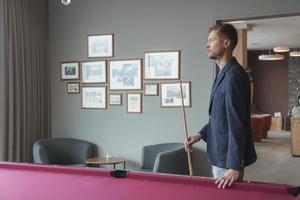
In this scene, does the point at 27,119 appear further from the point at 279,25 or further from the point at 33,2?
the point at 279,25

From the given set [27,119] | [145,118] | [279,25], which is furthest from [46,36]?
[279,25]

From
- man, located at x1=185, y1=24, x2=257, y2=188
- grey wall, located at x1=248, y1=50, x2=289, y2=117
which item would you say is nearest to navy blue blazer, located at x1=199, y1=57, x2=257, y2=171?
man, located at x1=185, y1=24, x2=257, y2=188

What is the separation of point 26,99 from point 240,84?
3618mm

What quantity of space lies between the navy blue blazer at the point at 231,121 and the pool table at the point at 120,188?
0.20 meters

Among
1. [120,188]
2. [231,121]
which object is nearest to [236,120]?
[231,121]

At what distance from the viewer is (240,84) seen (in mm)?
2248

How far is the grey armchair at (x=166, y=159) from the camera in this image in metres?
4.04

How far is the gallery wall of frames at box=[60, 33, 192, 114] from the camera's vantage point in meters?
4.76

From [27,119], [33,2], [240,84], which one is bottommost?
[27,119]

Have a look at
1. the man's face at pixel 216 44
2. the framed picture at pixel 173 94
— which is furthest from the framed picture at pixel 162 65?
the man's face at pixel 216 44

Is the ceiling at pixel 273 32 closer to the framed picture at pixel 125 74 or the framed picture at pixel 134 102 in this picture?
the framed picture at pixel 125 74

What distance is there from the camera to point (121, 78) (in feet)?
16.6

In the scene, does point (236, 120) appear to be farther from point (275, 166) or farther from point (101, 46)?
point (275, 166)

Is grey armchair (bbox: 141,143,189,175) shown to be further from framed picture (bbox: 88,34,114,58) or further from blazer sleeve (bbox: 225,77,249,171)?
blazer sleeve (bbox: 225,77,249,171)
